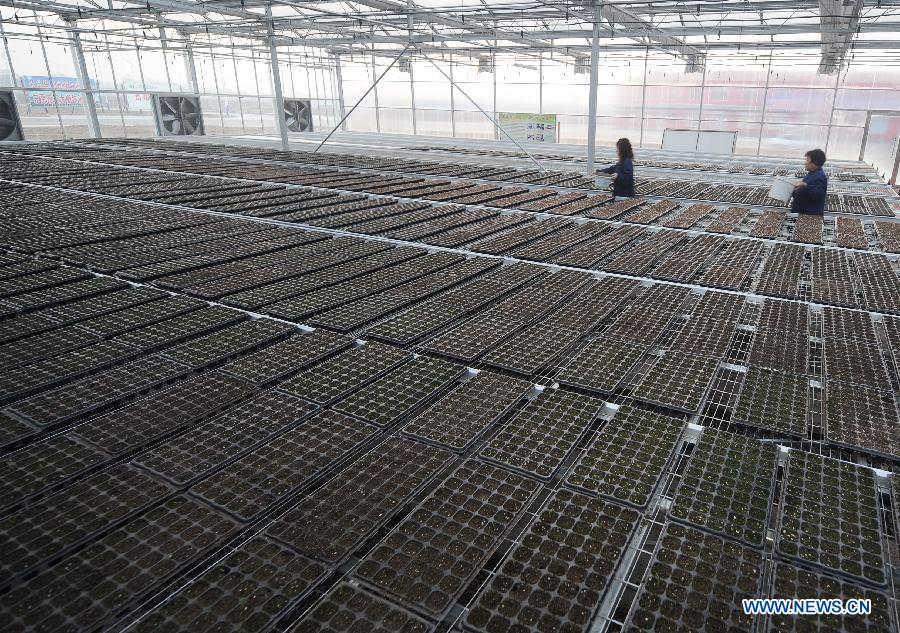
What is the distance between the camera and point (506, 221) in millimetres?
8055

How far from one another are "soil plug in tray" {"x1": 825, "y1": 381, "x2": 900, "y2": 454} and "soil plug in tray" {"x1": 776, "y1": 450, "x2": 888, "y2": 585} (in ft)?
0.83

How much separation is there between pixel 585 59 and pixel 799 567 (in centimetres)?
2952

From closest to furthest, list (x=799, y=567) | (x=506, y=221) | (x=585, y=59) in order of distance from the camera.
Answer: (x=799, y=567), (x=506, y=221), (x=585, y=59)

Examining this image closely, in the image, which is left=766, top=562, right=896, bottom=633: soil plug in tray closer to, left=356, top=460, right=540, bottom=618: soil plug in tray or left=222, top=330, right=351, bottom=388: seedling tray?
left=356, top=460, right=540, bottom=618: soil plug in tray

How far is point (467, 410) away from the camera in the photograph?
314 centimetres

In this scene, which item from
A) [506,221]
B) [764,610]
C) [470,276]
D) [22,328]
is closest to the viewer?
[764,610]

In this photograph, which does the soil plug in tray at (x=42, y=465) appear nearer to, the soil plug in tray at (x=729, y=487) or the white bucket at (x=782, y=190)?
the soil plug in tray at (x=729, y=487)

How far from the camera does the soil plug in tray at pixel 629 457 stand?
250 cm

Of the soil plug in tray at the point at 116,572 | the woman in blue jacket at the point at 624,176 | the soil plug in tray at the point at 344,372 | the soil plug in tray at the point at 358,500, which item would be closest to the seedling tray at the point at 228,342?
the soil plug in tray at the point at 344,372

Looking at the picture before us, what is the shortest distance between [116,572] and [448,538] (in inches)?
49.2

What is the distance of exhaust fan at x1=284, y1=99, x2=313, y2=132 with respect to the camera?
27.0 meters

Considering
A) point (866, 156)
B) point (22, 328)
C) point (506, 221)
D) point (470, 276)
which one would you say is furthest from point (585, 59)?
point (22, 328)

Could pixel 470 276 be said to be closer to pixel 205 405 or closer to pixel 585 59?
pixel 205 405

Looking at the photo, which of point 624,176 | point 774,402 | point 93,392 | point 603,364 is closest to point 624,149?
point 624,176
